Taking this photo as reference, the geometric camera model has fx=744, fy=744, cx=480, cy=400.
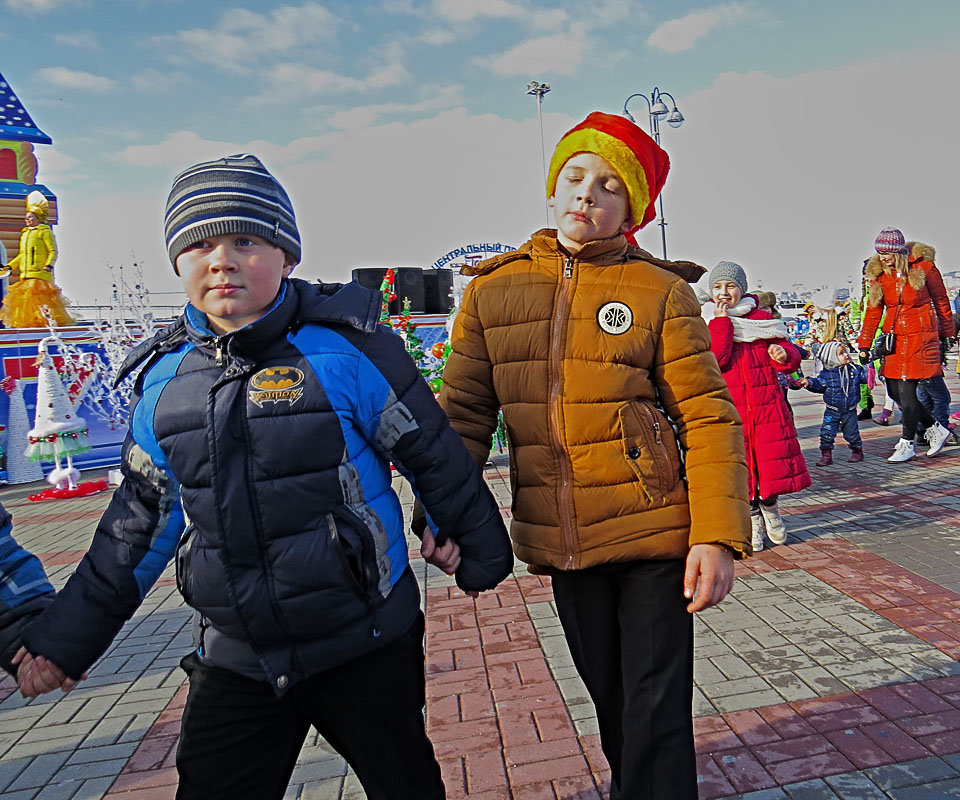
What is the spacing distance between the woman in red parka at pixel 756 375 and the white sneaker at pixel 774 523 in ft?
0.58

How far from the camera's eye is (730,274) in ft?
16.1

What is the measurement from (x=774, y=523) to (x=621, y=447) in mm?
3705

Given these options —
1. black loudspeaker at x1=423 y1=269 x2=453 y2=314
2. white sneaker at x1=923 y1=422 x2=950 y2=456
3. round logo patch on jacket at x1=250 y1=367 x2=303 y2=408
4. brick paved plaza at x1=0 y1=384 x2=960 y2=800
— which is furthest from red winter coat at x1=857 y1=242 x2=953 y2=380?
black loudspeaker at x1=423 y1=269 x2=453 y2=314

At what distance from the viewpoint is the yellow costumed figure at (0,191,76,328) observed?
42.1 ft

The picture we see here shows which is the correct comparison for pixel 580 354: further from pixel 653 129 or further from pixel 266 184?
pixel 653 129

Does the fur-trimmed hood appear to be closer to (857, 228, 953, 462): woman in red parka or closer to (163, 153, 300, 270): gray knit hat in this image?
(857, 228, 953, 462): woman in red parka

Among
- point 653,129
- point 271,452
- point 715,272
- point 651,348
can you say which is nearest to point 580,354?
point 651,348

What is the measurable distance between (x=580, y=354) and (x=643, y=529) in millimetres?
476

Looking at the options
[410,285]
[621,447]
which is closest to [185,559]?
[621,447]

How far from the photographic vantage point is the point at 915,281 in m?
7.39

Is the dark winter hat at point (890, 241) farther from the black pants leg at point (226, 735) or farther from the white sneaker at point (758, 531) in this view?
the black pants leg at point (226, 735)

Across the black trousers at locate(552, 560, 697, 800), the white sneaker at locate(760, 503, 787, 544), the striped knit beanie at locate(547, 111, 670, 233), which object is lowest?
the white sneaker at locate(760, 503, 787, 544)

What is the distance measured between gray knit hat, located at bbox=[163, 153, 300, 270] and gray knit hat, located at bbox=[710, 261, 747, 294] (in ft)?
12.5

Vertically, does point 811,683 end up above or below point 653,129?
below
